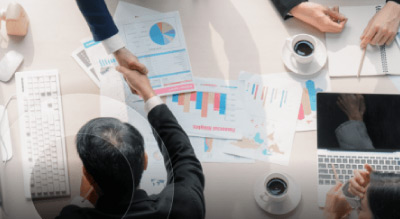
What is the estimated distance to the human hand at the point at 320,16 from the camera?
1518mm

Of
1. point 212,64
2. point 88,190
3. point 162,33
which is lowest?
point 88,190

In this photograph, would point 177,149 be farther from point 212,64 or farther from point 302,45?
point 302,45

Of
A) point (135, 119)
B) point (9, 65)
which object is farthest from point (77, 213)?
point (9, 65)

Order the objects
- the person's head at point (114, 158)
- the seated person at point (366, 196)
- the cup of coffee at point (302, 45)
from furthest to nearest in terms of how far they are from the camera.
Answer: the cup of coffee at point (302, 45)
the seated person at point (366, 196)
the person's head at point (114, 158)

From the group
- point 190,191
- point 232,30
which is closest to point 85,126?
point 190,191

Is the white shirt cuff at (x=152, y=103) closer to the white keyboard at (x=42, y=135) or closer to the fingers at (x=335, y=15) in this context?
the white keyboard at (x=42, y=135)

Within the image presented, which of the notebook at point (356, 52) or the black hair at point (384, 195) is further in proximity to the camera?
the notebook at point (356, 52)

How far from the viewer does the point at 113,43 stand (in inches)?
56.4

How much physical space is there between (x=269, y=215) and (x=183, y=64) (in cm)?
52

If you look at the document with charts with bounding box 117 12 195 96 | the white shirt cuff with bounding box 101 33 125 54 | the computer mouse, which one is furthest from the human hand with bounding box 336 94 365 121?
the computer mouse

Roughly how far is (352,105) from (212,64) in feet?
1.43

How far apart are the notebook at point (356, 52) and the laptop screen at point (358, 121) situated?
0.08 metres

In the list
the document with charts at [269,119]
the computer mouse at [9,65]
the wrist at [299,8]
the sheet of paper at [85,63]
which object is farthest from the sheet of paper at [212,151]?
the computer mouse at [9,65]

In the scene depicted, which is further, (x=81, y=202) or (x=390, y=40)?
→ (x=390, y=40)
